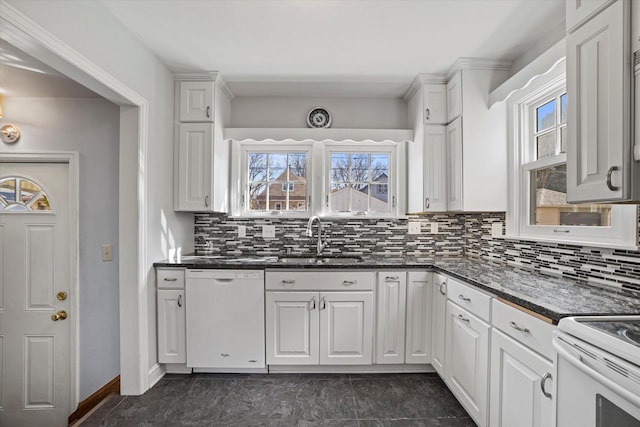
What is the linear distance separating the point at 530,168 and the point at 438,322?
1304 mm

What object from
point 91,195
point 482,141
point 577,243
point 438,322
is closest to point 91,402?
point 91,195

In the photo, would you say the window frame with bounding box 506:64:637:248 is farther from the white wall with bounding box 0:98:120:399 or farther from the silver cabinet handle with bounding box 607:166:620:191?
the white wall with bounding box 0:98:120:399

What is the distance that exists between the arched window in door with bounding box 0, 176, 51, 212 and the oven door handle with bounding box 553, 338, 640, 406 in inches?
130

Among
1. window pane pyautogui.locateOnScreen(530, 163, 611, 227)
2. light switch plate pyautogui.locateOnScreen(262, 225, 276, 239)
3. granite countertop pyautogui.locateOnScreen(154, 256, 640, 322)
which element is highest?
Answer: window pane pyautogui.locateOnScreen(530, 163, 611, 227)

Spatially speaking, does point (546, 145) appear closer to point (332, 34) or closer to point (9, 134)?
point (332, 34)

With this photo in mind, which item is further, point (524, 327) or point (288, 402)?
point (288, 402)

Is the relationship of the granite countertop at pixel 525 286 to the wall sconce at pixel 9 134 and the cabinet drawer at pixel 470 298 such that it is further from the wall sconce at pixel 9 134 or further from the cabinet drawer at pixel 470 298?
the wall sconce at pixel 9 134

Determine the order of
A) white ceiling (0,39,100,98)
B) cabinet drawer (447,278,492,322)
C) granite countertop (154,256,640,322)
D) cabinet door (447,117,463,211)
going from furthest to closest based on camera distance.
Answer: cabinet door (447,117,463,211)
white ceiling (0,39,100,98)
cabinet drawer (447,278,492,322)
granite countertop (154,256,640,322)

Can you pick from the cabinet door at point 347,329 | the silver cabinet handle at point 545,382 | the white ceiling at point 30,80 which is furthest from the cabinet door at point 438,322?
the white ceiling at point 30,80

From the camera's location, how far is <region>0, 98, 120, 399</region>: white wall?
7.86ft

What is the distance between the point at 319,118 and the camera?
2.95m

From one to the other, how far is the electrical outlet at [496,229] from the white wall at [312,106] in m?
1.24

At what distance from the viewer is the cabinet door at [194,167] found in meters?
2.59

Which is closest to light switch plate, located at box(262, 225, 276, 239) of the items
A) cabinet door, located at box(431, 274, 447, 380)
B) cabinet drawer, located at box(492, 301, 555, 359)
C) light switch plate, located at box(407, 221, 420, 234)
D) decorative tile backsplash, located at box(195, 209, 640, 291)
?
decorative tile backsplash, located at box(195, 209, 640, 291)
